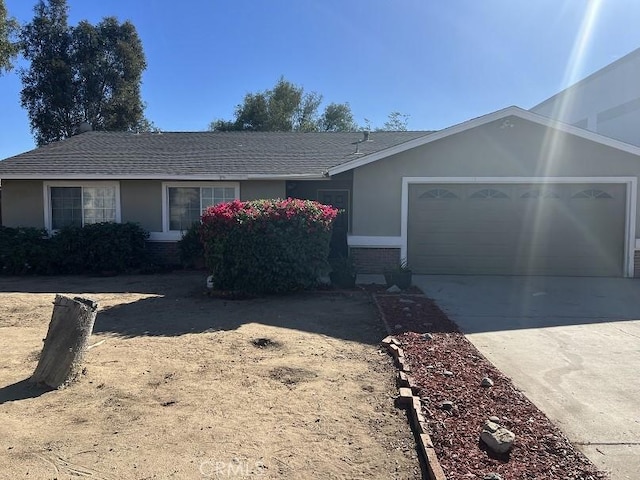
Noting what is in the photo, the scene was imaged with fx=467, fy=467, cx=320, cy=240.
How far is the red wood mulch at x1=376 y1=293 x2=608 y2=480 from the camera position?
3.18m

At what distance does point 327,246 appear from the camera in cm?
939

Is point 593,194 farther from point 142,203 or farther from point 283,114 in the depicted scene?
point 283,114

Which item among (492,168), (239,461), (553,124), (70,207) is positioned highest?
(553,124)

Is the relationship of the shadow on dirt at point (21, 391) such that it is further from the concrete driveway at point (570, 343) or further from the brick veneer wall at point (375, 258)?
the brick veneer wall at point (375, 258)

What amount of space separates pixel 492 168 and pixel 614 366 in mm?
6941

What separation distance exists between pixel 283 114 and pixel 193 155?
20.7m

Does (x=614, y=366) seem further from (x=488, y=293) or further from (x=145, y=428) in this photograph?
(x=145, y=428)

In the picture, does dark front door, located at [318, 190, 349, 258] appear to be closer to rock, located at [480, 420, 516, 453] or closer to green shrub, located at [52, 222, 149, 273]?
green shrub, located at [52, 222, 149, 273]

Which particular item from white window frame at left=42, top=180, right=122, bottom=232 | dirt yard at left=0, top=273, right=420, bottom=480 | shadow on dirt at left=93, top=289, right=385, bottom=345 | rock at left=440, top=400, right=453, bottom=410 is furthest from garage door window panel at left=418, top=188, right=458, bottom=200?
white window frame at left=42, top=180, right=122, bottom=232

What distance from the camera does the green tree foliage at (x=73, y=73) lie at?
28.5 meters

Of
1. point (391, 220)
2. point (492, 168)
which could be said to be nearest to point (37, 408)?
point (391, 220)

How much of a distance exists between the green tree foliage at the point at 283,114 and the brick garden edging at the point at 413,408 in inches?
1165

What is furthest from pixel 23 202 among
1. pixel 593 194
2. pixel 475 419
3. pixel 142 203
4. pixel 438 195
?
pixel 593 194

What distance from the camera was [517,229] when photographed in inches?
457
